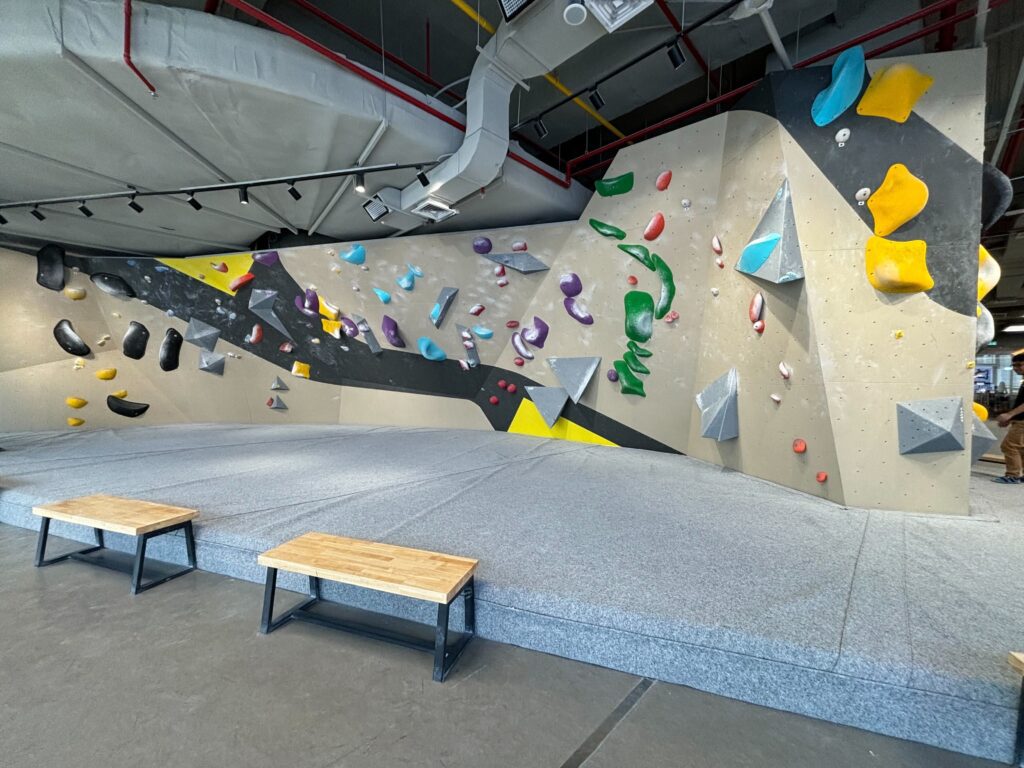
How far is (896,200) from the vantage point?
2.95 m

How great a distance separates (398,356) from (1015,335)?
20344mm

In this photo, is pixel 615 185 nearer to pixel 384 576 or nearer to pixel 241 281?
pixel 384 576

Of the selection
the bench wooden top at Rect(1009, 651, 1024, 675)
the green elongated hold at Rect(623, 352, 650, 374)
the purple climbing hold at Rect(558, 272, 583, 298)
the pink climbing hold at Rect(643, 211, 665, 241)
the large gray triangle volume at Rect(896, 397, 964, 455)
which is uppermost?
the pink climbing hold at Rect(643, 211, 665, 241)

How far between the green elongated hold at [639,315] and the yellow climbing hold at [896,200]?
2112mm

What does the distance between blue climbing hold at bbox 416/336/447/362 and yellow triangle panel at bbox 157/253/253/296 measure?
119 inches

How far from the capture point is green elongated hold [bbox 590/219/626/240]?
16.3ft

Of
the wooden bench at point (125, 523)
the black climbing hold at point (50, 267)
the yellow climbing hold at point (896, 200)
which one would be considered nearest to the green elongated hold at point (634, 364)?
the yellow climbing hold at point (896, 200)

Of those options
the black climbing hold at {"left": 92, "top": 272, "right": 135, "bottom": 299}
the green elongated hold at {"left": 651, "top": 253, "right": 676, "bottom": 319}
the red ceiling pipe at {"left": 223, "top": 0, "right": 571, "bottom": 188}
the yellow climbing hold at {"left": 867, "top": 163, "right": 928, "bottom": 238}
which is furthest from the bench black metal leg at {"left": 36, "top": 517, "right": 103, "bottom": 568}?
the black climbing hold at {"left": 92, "top": 272, "right": 135, "bottom": 299}

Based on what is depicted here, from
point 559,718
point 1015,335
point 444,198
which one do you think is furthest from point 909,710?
point 1015,335

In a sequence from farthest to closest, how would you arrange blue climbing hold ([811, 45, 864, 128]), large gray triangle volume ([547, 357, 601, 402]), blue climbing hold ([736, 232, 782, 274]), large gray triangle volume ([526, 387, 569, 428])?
large gray triangle volume ([526, 387, 569, 428]) < large gray triangle volume ([547, 357, 601, 402]) < blue climbing hold ([736, 232, 782, 274]) < blue climbing hold ([811, 45, 864, 128])

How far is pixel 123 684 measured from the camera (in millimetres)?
1544

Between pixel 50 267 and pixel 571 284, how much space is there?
7866 mm

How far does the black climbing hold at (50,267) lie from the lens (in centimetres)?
657

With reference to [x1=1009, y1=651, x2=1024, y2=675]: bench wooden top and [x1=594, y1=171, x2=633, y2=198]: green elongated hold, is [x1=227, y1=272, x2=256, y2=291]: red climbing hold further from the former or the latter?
[x1=1009, y1=651, x2=1024, y2=675]: bench wooden top
